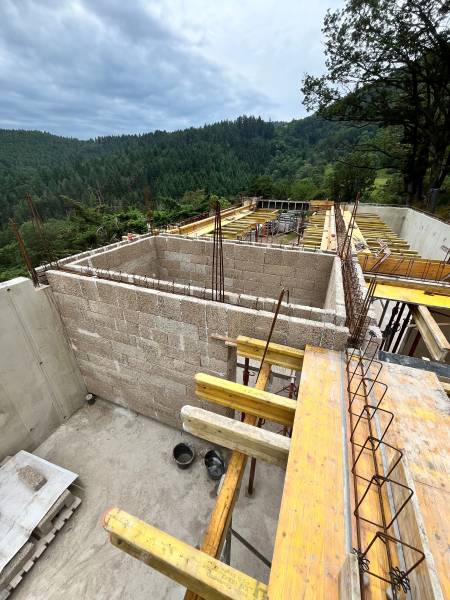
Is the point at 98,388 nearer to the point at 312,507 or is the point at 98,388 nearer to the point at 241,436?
the point at 241,436

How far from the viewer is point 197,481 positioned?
6.33 m

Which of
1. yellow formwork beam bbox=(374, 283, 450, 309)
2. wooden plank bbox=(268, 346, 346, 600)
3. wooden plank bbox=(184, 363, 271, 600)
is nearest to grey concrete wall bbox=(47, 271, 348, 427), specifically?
wooden plank bbox=(268, 346, 346, 600)

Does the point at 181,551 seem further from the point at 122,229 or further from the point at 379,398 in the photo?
the point at 122,229

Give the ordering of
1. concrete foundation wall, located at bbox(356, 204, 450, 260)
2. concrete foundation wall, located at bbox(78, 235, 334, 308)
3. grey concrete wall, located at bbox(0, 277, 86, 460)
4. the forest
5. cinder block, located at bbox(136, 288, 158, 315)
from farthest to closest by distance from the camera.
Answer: the forest → concrete foundation wall, located at bbox(356, 204, 450, 260) → concrete foundation wall, located at bbox(78, 235, 334, 308) → grey concrete wall, located at bbox(0, 277, 86, 460) → cinder block, located at bbox(136, 288, 158, 315)

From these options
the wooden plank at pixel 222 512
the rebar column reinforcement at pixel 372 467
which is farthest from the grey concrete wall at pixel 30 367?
A: the rebar column reinforcement at pixel 372 467

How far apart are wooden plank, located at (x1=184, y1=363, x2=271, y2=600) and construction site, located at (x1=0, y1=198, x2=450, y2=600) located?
16 mm

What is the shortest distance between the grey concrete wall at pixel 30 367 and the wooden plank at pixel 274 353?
521 centimetres

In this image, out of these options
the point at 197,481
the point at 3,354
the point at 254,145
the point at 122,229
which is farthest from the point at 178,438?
the point at 254,145

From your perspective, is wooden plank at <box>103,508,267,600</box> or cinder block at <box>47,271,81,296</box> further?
cinder block at <box>47,271,81,296</box>

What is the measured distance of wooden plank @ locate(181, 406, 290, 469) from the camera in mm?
2748

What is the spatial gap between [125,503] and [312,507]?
5609 mm

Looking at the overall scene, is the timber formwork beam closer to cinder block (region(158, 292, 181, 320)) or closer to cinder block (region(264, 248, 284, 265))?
cinder block (region(158, 292, 181, 320))

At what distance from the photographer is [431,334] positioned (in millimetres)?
5590

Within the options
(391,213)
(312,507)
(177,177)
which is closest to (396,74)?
(391,213)
